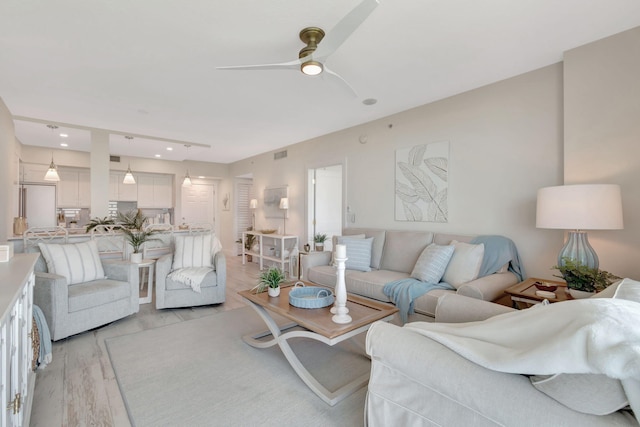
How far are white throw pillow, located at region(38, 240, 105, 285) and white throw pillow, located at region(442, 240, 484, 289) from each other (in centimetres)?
375

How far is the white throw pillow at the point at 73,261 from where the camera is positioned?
2967 millimetres

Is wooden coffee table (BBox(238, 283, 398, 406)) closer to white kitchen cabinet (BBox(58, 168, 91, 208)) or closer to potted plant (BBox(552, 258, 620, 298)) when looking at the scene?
potted plant (BBox(552, 258, 620, 298))

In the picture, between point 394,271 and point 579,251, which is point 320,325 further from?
point 579,251

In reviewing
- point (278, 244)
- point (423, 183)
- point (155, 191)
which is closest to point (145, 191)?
point (155, 191)

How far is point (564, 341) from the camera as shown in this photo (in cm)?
94

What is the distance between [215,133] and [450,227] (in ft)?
12.9

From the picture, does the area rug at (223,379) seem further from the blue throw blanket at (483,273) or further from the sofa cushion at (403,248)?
the sofa cushion at (403,248)

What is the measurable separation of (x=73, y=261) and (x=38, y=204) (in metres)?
4.15

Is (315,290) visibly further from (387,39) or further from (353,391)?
(387,39)

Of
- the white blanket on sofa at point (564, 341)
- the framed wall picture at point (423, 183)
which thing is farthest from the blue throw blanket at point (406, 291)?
the white blanket on sofa at point (564, 341)

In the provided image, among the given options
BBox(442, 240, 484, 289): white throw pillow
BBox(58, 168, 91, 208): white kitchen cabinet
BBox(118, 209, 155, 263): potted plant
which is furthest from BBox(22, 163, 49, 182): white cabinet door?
BBox(442, 240, 484, 289): white throw pillow

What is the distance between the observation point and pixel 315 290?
2.57 metres

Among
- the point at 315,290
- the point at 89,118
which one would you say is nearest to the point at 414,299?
the point at 315,290

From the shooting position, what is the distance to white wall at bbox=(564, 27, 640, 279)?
2.24 meters
